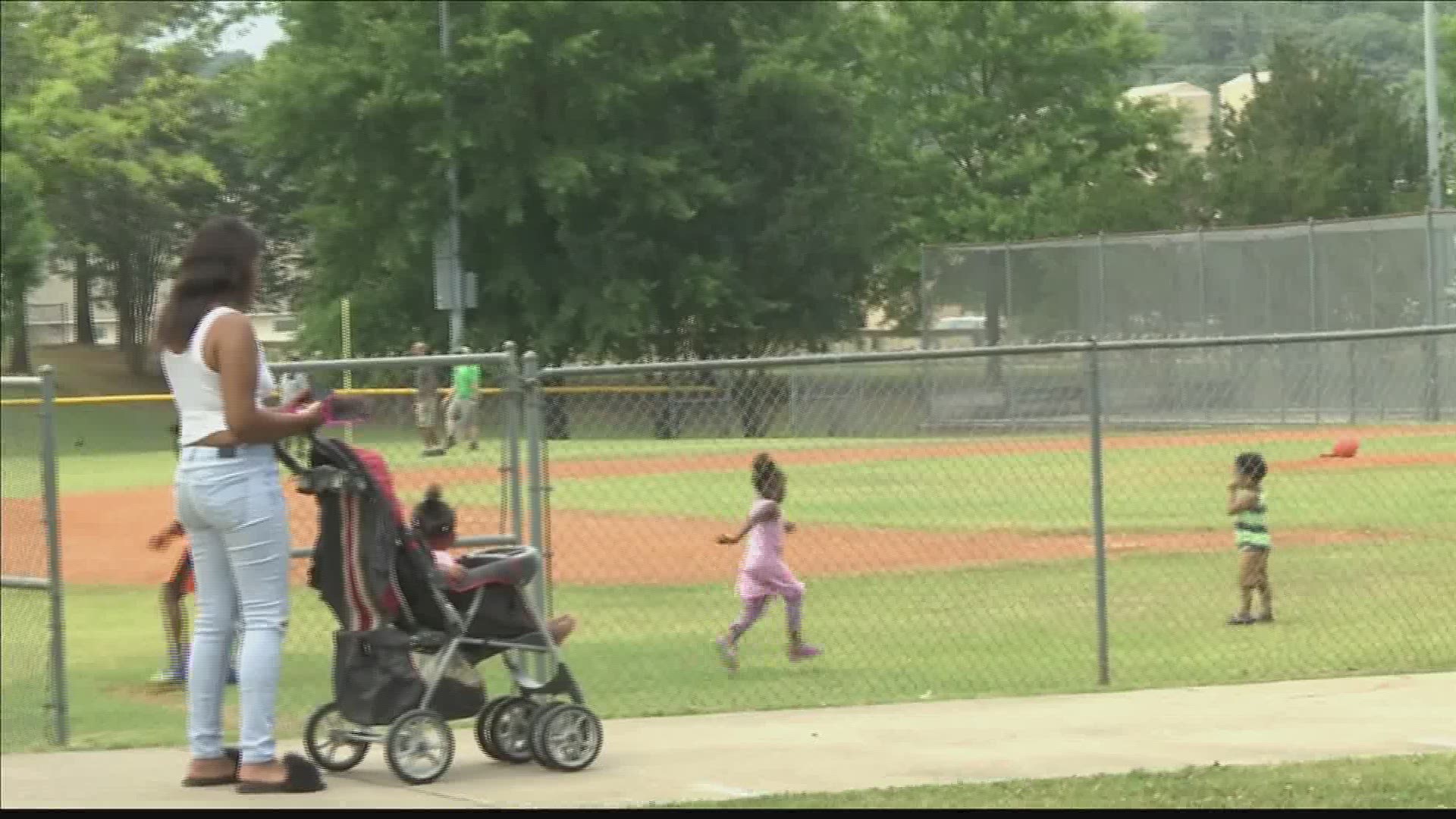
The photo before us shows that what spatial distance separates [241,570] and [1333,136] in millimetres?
52516

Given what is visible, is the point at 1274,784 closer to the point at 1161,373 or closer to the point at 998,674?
the point at 998,674

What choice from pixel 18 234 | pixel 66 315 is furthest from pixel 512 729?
pixel 66 315

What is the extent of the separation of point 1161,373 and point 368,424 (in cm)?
1997

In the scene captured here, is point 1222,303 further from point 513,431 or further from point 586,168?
point 513,431

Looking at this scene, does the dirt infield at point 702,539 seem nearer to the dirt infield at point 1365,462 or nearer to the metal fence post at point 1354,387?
the dirt infield at point 1365,462

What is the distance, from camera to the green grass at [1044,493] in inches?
716

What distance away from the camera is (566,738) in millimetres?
9203

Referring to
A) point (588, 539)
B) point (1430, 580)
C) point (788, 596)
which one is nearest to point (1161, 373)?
point (588, 539)

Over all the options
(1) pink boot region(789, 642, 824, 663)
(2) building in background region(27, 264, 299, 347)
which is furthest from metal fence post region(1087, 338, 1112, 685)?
(2) building in background region(27, 264, 299, 347)

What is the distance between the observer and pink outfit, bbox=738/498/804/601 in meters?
13.5

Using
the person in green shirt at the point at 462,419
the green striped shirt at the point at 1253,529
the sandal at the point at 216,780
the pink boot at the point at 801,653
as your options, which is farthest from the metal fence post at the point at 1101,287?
the sandal at the point at 216,780

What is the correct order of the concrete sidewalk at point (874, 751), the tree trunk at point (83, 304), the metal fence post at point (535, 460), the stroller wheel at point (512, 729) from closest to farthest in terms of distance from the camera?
the concrete sidewalk at point (874, 751)
the stroller wheel at point (512, 729)
the metal fence post at point (535, 460)
the tree trunk at point (83, 304)

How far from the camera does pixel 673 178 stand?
5216 centimetres

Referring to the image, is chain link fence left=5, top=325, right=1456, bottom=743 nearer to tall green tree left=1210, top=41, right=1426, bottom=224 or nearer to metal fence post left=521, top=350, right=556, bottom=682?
metal fence post left=521, top=350, right=556, bottom=682
